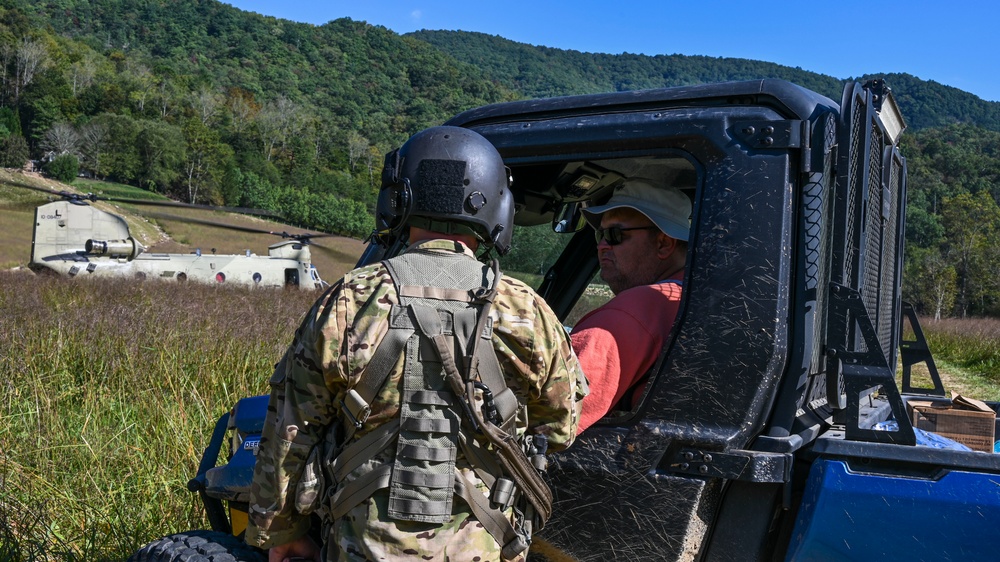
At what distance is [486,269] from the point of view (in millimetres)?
1897

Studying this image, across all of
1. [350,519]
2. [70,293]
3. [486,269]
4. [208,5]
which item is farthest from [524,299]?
[208,5]

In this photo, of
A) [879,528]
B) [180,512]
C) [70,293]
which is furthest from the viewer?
[70,293]

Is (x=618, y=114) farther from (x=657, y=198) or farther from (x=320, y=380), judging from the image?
(x=320, y=380)

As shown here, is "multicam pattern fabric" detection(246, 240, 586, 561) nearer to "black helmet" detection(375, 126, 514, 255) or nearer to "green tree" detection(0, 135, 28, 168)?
"black helmet" detection(375, 126, 514, 255)

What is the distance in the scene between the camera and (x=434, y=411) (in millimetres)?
1760

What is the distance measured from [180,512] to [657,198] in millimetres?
2748

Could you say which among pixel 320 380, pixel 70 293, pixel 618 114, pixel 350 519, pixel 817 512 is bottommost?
pixel 70 293

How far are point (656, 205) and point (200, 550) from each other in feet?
5.29

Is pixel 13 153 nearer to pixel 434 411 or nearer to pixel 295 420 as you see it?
pixel 295 420

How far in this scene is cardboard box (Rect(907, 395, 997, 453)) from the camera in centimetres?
279

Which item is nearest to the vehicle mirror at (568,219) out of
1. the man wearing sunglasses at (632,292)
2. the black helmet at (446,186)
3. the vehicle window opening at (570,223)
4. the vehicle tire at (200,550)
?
the vehicle window opening at (570,223)

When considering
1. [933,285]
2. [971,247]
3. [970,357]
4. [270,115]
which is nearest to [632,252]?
[970,357]

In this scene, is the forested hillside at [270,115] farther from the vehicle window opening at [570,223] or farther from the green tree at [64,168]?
the vehicle window opening at [570,223]

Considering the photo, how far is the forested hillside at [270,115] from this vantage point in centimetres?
6438
